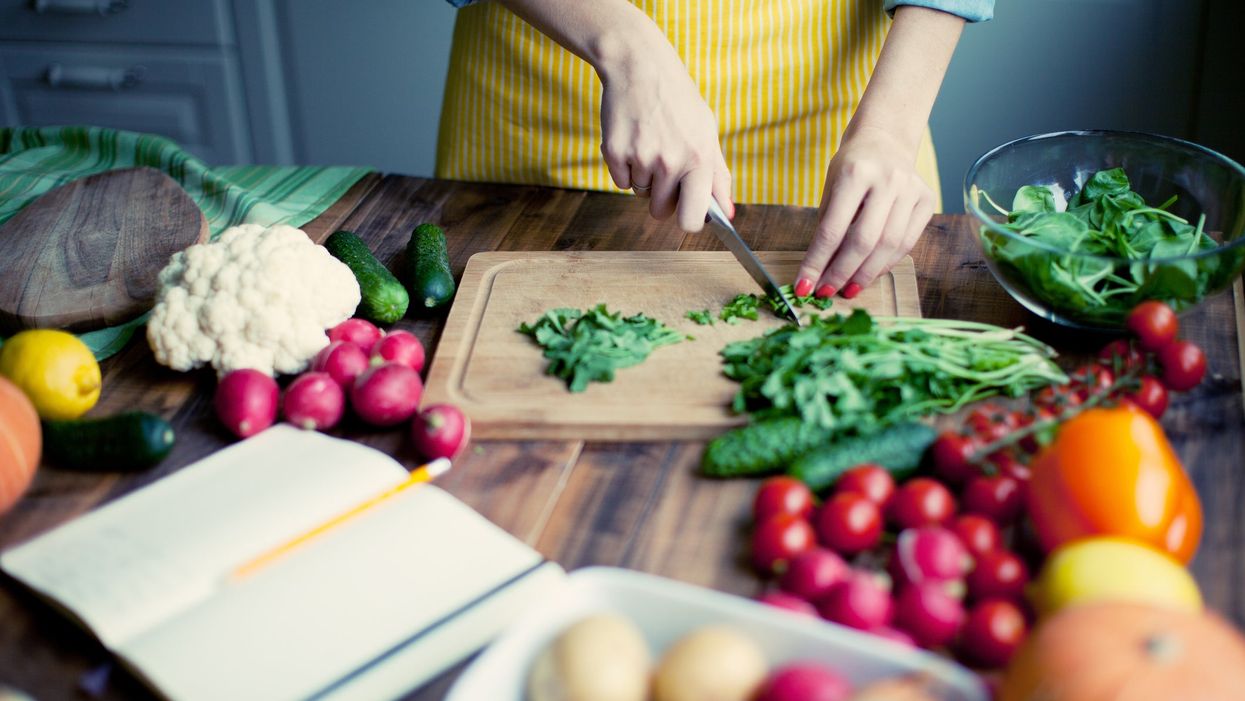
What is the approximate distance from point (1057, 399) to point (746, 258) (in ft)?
1.55

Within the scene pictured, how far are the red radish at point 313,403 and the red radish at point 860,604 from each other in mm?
608

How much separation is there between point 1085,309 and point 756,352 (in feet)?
1.31

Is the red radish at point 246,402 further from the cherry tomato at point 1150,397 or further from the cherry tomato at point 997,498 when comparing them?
the cherry tomato at point 1150,397

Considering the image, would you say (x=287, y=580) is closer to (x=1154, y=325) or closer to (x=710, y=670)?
(x=710, y=670)

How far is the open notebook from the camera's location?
2.75 feet

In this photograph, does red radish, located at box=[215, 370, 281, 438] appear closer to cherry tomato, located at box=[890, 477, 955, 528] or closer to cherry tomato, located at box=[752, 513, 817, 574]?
cherry tomato, located at box=[752, 513, 817, 574]

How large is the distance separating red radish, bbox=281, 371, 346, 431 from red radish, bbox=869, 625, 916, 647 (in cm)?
65

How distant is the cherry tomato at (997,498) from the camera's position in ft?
3.19

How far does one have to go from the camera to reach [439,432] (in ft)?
3.68

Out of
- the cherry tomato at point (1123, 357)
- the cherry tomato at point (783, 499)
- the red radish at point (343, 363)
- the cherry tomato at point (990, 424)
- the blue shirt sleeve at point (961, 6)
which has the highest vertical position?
the blue shirt sleeve at point (961, 6)

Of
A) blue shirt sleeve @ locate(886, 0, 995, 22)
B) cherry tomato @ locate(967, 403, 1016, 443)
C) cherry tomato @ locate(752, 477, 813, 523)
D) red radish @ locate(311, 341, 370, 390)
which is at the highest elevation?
blue shirt sleeve @ locate(886, 0, 995, 22)

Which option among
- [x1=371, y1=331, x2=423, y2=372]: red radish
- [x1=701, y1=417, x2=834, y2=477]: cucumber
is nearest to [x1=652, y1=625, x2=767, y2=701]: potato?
[x1=701, y1=417, x2=834, y2=477]: cucumber

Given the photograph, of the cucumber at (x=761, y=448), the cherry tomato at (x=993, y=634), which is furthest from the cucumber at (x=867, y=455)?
the cherry tomato at (x=993, y=634)

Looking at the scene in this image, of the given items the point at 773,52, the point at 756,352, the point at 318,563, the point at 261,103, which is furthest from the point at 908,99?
the point at 261,103
